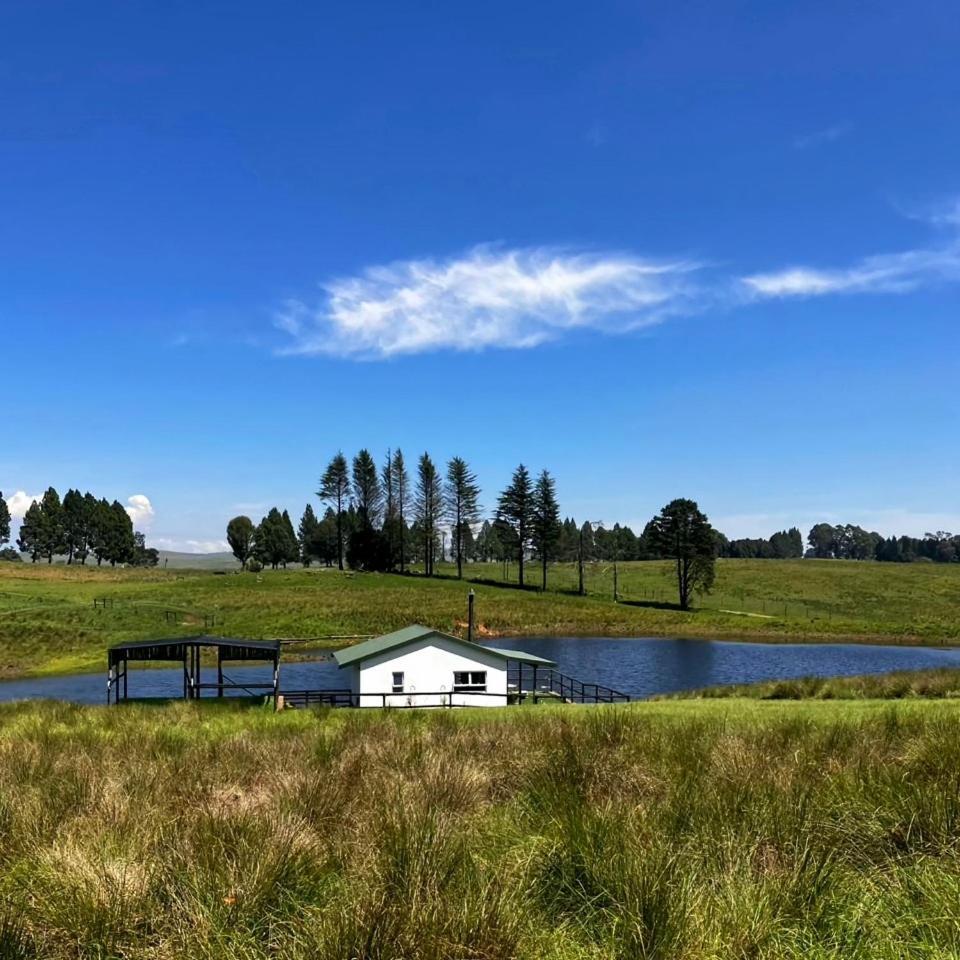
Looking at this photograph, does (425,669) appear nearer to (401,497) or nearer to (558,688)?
(558,688)

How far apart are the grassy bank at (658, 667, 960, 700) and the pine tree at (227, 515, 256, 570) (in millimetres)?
147359

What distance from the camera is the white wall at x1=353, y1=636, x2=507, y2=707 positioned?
34906mm

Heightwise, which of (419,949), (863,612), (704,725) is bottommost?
(863,612)

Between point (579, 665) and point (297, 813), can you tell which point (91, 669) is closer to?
point (579, 665)

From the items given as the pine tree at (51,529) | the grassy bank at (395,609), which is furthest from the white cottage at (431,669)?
A: the pine tree at (51,529)

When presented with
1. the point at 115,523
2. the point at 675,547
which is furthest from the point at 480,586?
the point at 115,523

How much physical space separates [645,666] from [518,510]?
6249cm

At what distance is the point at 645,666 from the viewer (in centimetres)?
5588

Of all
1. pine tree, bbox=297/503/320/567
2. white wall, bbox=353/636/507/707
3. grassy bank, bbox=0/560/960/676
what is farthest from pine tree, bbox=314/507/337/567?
white wall, bbox=353/636/507/707

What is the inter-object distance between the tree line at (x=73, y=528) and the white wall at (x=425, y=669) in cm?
13651

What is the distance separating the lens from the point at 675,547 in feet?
321

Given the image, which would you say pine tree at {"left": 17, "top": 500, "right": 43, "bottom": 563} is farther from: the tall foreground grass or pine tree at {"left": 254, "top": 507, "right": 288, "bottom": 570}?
the tall foreground grass

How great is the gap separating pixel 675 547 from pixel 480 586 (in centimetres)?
2603

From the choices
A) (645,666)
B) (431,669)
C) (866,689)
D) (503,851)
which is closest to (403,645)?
(431,669)
